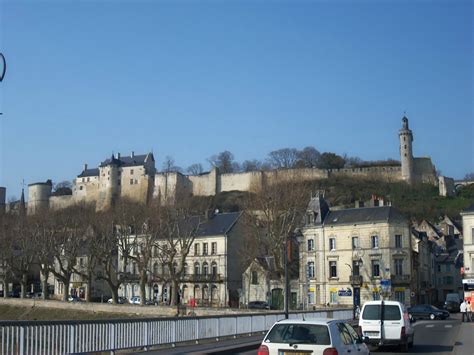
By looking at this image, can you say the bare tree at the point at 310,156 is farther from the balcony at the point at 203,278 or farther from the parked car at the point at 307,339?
the parked car at the point at 307,339

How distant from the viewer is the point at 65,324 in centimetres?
1667

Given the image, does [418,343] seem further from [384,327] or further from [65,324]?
[65,324]

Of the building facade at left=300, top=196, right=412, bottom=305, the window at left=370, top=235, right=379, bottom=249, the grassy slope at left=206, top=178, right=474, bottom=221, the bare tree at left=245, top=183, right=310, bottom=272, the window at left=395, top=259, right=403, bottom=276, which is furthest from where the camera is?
the grassy slope at left=206, top=178, right=474, bottom=221

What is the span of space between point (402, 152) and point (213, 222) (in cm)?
7319

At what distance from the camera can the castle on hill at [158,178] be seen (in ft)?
456

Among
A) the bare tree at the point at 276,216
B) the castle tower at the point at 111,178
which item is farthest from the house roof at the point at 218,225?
Result: the castle tower at the point at 111,178

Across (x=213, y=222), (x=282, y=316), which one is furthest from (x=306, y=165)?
(x=282, y=316)

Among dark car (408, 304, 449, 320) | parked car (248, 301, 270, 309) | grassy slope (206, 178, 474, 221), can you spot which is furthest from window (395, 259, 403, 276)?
grassy slope (206, 178, 474, 221)

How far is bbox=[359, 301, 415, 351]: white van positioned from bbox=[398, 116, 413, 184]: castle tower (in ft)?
388

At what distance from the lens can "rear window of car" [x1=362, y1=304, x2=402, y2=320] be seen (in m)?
21.9

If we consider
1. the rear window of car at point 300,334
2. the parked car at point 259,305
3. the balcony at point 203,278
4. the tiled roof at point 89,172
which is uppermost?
the tiled roof at point 89,172

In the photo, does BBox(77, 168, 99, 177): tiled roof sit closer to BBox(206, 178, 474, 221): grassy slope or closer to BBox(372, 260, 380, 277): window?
BBox(206, 178, 474, 221): grassy slope

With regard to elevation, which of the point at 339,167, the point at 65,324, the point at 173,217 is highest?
the point at 339,167

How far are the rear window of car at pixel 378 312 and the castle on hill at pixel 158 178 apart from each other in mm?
106888
